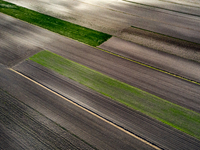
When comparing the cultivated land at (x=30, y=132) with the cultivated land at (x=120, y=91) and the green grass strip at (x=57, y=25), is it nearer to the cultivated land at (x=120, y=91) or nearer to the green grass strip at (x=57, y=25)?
the cultivated land at (x=120, y=91)

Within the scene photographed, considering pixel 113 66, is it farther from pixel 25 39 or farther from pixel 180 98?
pixel 25 39

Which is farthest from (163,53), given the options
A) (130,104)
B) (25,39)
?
(25,39)

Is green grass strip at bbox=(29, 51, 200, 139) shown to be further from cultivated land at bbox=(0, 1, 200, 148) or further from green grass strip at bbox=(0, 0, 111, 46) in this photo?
green grass strip at bbox=(0, 0, 111, 46)

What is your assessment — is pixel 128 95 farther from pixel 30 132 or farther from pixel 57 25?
pixel 57 25

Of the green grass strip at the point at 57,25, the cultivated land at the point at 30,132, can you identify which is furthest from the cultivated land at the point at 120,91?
the cultivated land at the point at 30,132

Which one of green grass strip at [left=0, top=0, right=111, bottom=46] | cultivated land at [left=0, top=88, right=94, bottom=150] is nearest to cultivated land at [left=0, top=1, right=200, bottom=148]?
green grass strip at [left=0, top=0, right=111, bottom=46]

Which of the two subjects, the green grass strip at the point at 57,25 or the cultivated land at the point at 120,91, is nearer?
the cultivated land at the point at 120,91

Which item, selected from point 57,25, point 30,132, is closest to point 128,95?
point 30,132
